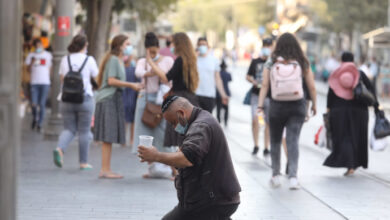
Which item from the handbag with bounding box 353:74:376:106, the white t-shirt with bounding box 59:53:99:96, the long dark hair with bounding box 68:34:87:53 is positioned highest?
the long dark hair with bounding box 68:34:87:53

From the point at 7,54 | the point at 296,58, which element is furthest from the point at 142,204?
the point at 7,54

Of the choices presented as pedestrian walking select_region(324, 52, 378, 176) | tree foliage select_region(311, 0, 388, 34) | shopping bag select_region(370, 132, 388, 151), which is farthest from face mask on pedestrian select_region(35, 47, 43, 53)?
tree foliage select_region(311, 0, 388, 34)

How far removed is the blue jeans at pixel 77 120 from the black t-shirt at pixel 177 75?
1.37 m

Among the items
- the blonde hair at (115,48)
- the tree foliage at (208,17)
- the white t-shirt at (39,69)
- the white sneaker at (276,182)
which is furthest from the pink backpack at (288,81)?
the tree foliage at (208,17)

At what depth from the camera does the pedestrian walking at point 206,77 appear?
36.2 feet

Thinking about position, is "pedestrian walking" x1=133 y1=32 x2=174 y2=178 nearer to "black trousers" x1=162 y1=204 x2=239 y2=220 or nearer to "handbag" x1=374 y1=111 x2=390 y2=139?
"handbag" x1=374 y1=111 x2=390 y2=139

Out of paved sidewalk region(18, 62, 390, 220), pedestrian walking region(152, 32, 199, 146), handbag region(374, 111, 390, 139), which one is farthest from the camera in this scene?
handbag region(374, 111, 390, 139)

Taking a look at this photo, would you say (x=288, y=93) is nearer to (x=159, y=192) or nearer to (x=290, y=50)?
(x=290, y=50)

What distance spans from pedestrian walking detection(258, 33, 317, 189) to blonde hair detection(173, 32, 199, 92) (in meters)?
0.86

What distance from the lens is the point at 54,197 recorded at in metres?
8.61

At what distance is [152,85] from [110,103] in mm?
542

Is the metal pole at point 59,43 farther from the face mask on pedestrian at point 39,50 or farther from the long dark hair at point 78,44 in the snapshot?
the long dark hair at point 78,44

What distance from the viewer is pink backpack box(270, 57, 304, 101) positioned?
31.3 ft

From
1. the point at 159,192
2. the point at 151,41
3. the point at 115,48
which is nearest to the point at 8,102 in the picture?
the point at 159,192
